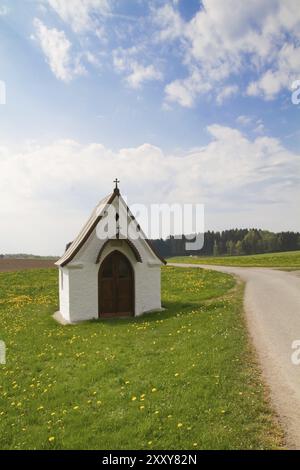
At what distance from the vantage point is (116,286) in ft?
64.1

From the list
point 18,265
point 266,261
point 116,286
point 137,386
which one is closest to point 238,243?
point 266,261

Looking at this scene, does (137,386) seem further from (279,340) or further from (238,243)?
(238,243)

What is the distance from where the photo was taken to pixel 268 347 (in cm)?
1170

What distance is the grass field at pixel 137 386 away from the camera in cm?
691

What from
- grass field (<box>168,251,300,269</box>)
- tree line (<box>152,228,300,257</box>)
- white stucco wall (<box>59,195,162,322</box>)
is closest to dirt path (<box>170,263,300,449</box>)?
white stucco wall (<box>59,195,162,322</box>)

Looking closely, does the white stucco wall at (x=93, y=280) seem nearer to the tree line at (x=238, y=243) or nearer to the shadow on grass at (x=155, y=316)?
the shadow on grass at (x=155, y=316)

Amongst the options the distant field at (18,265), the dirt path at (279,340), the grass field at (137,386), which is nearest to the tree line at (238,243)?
the distant field at (18,265)

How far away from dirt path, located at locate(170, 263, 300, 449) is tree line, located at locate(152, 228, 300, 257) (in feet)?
281

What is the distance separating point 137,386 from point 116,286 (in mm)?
10437

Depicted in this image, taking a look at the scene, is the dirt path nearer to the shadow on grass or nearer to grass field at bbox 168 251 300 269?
the shadow on grass

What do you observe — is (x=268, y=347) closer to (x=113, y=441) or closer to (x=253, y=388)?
(x=253, y=388)

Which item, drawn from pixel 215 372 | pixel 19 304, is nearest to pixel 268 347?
pixel 215 372

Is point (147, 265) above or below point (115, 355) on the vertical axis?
above

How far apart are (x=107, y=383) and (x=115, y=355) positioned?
2.45 meters
